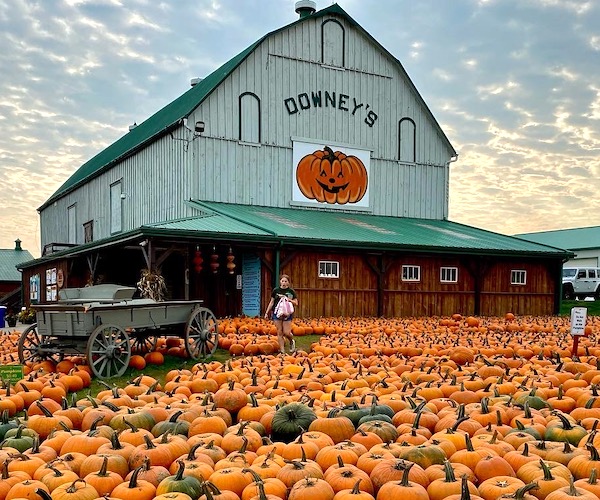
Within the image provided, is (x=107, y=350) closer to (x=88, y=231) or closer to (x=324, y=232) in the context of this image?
(x=324, y=232)

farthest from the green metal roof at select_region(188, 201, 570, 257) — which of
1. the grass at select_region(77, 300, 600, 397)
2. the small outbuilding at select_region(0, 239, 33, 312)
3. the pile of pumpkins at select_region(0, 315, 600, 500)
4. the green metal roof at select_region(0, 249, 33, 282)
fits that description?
the green metal roof at select_region(0, 249, 33, 282)

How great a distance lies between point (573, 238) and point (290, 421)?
58.0m

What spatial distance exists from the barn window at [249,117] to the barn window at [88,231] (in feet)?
41.9

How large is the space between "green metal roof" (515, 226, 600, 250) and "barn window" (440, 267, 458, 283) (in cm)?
3527

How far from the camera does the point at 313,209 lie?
2408 cm

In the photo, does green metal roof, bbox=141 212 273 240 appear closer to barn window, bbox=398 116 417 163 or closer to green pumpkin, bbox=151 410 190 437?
barn window, bbox=398 116 417 163

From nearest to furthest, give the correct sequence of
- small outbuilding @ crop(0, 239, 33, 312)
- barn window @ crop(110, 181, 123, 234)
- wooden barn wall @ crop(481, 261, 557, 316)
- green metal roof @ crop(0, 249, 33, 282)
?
1. wooden barn wall @ crop(481, 261, 557, 316)
2. barn window @ crop(110, 181, 123, 234)
3. small outbuilding @ crop(0, 239, 33, 312)
4. green metal roof @ crop(0, 249, 33, 282)

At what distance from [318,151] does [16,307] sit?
24977 mm

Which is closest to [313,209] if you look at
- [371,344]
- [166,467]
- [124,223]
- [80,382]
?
[124,223]

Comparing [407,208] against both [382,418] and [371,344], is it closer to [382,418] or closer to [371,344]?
[371,344]

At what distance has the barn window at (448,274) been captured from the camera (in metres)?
22.4

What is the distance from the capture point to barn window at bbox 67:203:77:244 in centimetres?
3512

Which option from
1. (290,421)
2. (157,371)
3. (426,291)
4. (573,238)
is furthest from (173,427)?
(573,238)

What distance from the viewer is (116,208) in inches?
1126
